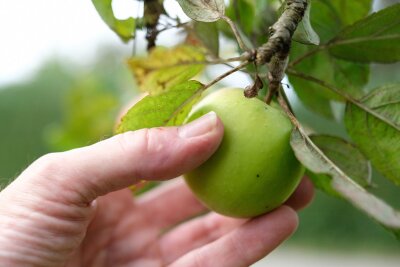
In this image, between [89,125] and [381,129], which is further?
[89,125]

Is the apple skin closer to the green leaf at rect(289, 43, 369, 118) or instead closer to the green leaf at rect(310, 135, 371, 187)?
the green leaf at rect(310, 135, 371, 187)

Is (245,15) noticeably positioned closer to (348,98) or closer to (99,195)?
(348,98)

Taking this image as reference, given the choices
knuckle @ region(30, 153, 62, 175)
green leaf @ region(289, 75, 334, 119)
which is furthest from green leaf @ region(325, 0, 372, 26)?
knuckle @ region(30, 153, 62, 175)

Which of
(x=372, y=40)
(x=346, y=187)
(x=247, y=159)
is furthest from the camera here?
(x=372, y=40)

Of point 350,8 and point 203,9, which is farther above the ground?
point 203,9

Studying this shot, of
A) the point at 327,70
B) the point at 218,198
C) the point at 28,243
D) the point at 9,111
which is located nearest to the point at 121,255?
the point at 28,243

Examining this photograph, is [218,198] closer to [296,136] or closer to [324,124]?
[296,136]

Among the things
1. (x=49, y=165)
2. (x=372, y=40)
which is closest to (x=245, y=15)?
(x=372, y=40)
